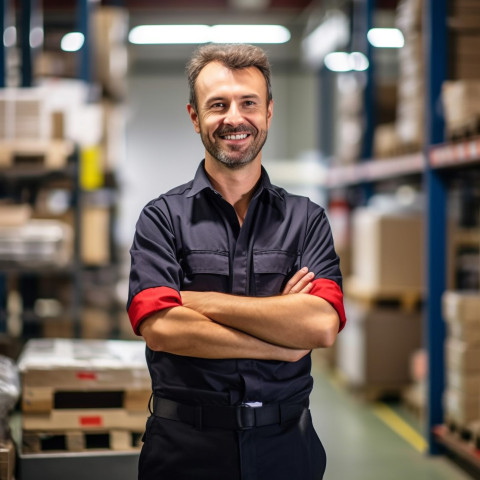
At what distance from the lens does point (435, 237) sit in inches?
231

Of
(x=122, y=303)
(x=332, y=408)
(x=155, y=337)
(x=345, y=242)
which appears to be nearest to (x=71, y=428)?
(x=155, y=337)

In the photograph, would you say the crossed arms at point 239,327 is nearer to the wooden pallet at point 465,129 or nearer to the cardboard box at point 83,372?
the cardboard box at point 83,372

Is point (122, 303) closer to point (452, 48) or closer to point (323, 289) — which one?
point (452, 48)

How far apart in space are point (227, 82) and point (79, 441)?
2409 mm

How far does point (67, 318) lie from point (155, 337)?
4848mm

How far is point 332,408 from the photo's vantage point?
7406 millimetres

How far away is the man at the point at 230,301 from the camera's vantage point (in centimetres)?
250

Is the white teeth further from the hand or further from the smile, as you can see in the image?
the hand

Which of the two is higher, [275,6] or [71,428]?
[275,6]

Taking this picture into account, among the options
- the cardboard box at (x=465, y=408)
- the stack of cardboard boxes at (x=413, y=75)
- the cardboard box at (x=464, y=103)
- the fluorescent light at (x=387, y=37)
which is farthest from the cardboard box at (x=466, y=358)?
the fluorescent light at (x=387, y=37)

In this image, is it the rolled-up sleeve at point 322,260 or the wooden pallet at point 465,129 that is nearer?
the rolled-up sleeve at point 322,260

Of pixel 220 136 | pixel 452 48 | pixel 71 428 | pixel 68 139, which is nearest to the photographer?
pixel 220 136

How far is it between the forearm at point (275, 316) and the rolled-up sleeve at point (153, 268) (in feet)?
0.30

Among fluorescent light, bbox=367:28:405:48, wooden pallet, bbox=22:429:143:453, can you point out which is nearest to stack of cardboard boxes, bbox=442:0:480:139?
wooden pallet, bbox=22:429:143:453
